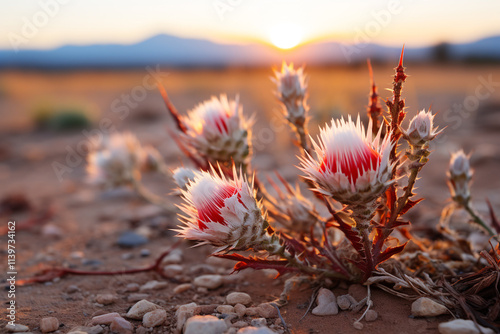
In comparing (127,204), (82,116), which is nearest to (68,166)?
(127,204)

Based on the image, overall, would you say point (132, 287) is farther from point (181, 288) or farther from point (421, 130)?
point (421, 130)

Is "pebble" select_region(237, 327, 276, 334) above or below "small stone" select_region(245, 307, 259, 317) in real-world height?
above

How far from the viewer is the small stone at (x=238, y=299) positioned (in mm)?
1906

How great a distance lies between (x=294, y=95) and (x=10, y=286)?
1769mm

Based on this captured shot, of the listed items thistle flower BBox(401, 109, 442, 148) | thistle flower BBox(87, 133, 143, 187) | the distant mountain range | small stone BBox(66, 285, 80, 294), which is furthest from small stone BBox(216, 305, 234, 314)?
the distant mountain range

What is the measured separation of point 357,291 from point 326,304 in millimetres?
158

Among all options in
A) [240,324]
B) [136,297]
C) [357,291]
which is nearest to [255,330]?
[240,324]

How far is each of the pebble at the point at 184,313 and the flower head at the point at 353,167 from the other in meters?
0.78

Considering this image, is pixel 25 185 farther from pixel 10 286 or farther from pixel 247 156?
pixel 247 156

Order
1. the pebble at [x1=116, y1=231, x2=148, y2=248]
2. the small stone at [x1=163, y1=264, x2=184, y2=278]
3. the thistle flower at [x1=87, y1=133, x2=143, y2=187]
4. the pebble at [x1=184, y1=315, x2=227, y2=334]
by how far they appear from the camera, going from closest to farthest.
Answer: the pebble at [x1=184, y1=315, x2=227, y2=334], the small stone at [x1=163, y1=264, x2=184, y2=278], the pebble at [x1=116, y1=231, x2=148, y2=248], the thistle flower at [x1=87, y1=133, x2=143, y2=187]

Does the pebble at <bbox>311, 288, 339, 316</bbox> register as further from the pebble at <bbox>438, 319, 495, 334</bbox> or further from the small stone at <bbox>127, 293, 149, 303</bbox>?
the small stone at <bbox>127, 293, 149, 303</bbox>

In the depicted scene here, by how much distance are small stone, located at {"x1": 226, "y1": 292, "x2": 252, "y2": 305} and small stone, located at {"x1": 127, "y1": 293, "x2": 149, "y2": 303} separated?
454 mm

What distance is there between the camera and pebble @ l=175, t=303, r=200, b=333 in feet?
5.50

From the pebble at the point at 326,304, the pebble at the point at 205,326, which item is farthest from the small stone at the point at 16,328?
the pebble at the point at 326,304
